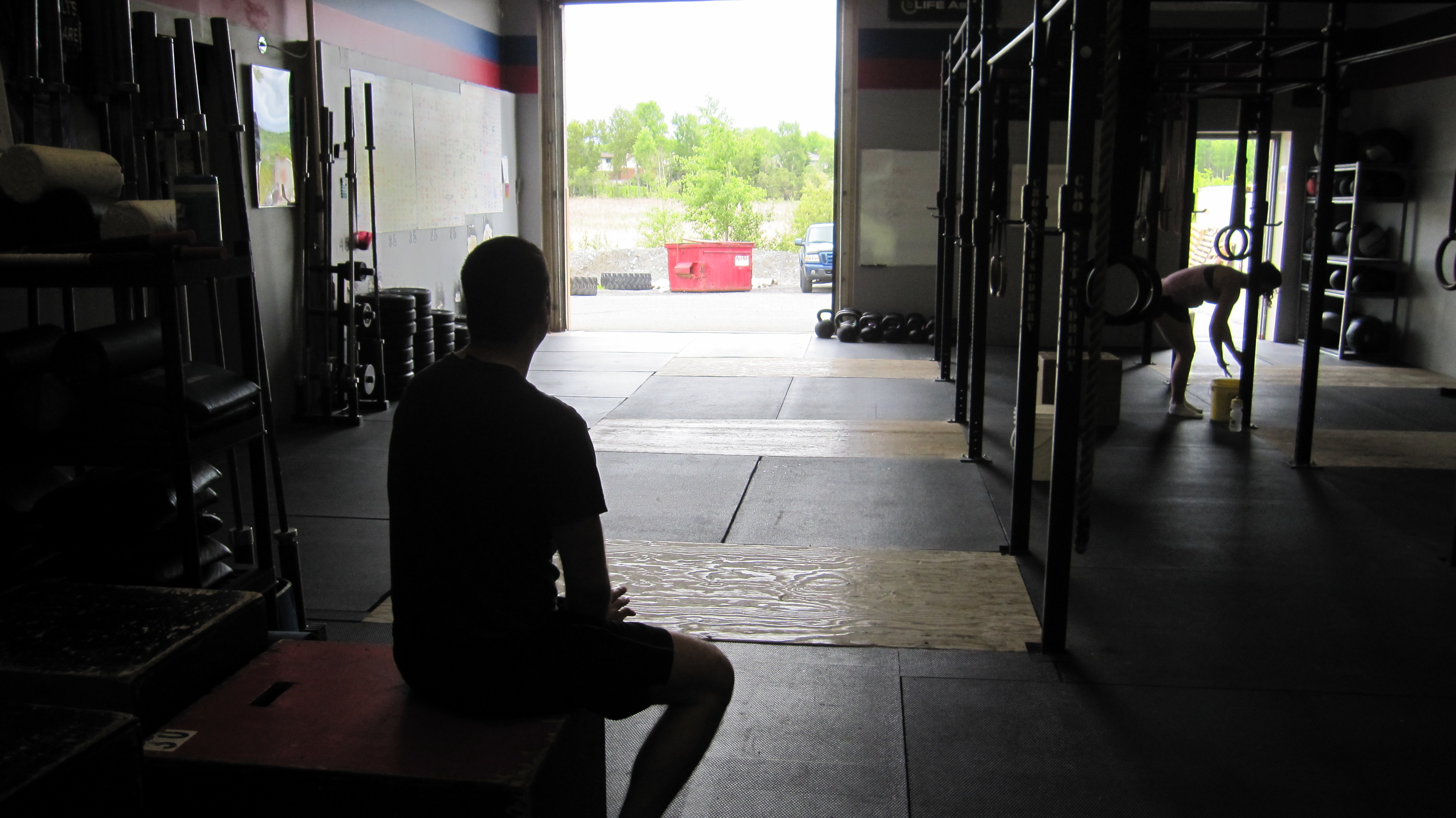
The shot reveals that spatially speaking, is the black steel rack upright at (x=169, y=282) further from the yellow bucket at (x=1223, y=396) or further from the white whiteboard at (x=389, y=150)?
the yellow bucket at (x=1223, y=396)

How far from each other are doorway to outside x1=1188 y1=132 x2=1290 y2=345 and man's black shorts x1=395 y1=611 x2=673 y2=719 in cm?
526

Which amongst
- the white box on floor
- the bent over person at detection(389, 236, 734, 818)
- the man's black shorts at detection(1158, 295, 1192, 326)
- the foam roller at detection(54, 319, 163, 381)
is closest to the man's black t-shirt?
the bent over person at detection(389, 236, 734, 818)

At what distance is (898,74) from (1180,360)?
14.0 ft

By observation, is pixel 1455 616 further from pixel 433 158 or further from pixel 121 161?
pixel 433 158

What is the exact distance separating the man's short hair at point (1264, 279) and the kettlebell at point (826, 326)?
430 cm

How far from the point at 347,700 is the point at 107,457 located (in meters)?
0.98

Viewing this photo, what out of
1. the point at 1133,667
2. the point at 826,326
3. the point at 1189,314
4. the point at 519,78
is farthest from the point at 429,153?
the point at 1133,667

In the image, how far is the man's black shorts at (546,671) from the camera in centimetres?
167

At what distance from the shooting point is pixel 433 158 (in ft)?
25.5

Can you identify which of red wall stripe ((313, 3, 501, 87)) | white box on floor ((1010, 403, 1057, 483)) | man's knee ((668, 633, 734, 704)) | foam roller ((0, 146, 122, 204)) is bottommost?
white box on floor ((1010, 403, 1057, 483))

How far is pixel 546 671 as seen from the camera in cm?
168

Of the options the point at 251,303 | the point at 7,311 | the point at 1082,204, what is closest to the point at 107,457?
the point at 251,303

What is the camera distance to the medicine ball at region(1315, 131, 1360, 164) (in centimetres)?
829

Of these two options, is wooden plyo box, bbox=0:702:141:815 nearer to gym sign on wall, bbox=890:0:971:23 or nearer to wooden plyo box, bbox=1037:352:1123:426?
wooden plyo box, bbox=1037:352:1123:426
